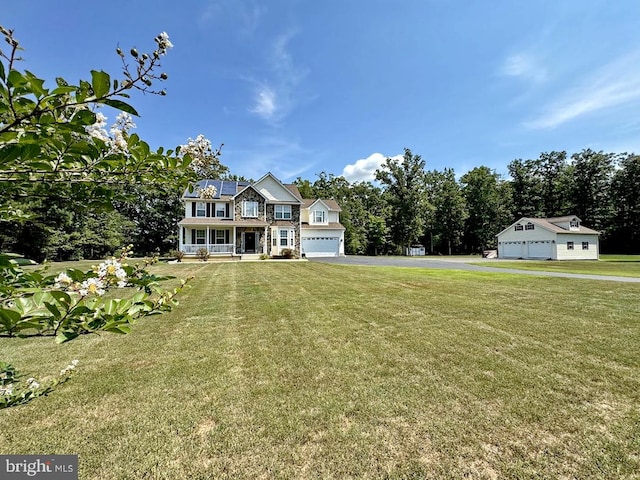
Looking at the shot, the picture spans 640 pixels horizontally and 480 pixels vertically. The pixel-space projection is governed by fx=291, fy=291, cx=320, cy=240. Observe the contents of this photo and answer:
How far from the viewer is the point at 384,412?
10.2ft

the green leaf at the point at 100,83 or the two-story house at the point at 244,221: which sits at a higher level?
the two-story house at the point at 244,221

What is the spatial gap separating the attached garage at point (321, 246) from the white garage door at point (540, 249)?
22.6 meters

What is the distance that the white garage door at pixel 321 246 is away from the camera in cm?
3067

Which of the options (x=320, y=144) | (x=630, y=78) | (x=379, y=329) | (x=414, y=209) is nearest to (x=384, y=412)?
(x=379, y=329)

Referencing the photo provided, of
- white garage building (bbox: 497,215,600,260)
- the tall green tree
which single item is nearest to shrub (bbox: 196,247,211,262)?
white garage building (bbox: 497,215,600,260)

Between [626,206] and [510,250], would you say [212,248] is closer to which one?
[510,250]

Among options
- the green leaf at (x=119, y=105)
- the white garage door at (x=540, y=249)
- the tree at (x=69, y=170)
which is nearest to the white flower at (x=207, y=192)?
the tree at (x=69, y=170)

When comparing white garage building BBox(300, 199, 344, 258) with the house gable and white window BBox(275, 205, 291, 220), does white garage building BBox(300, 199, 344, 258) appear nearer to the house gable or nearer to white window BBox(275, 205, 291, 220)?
white window BBox(275, 205, 291, 220)

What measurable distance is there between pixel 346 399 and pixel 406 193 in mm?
42532

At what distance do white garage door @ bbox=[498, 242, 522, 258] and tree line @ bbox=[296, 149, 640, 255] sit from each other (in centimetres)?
922

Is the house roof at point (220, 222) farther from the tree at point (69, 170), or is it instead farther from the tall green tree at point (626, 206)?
the tall green tree at point (626, 206)

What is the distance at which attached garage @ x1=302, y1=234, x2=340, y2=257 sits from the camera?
30672 mm

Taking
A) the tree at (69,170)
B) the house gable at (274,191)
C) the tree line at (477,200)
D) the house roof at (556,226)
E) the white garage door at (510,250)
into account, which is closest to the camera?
the tree at (69,170)

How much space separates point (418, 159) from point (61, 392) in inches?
1776
